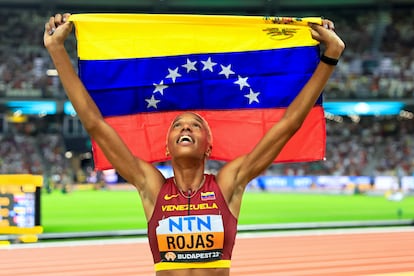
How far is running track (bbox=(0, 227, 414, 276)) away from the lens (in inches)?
324

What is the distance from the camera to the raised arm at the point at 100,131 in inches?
128

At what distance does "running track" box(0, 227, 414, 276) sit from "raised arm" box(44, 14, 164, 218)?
5126 millimetres

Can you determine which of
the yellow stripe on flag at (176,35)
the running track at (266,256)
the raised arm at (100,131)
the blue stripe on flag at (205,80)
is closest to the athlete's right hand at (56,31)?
the raised arm at (100,131)

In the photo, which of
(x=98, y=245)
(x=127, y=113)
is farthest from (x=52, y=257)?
(x=127, y=113)

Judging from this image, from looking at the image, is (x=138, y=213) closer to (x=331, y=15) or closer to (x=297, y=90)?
(x=297, y=90)

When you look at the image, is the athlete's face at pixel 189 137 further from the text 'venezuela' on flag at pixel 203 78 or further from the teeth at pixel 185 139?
the text 'venezuela' on flag at pixel 203 78

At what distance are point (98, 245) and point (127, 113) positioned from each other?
22.3 feet

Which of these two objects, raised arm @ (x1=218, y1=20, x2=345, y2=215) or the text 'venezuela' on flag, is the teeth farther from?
the text 'venezuela' on flag

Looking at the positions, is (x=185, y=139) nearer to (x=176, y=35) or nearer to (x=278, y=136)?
(x=278, y=136)

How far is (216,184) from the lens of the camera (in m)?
3.19

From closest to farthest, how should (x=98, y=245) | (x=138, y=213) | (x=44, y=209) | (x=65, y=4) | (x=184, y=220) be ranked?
(x=184, y=220) < (x=98, y=245) < (x=138, y=213) < (x=44, y=209) < (x=65, y=4)

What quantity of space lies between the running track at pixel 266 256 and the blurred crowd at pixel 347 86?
25.6m

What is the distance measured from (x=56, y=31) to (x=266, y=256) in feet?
22.8

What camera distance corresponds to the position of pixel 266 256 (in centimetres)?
941
